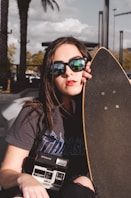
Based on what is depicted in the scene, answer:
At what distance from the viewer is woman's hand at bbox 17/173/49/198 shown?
6.86 ft

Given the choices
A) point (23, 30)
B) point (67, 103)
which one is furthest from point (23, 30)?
point (67, 103)

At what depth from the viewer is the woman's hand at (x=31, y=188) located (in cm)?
209

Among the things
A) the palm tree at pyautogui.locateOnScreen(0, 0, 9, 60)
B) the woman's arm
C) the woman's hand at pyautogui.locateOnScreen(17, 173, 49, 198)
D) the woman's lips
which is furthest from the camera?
the palm tree at pyautogui.locateOnScreen(0, 0, 9, 60)

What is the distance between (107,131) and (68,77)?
0.35m

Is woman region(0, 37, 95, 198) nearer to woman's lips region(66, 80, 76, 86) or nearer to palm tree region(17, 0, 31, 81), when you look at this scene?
woman's lips region(66, 80, 76, 86)

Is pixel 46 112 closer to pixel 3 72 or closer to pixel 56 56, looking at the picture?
pixel 56 56

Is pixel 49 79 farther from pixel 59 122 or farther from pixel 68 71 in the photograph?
pixel 59 122

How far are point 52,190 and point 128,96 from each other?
66cm

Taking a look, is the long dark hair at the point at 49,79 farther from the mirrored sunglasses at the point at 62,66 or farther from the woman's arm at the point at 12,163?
the woman's arm at the point at 12,163

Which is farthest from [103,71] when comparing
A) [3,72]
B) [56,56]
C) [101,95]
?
[3,72]

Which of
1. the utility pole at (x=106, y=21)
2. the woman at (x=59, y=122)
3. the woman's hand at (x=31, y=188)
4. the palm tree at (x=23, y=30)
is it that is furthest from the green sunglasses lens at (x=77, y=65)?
the palm tree at (x=23, y=30)

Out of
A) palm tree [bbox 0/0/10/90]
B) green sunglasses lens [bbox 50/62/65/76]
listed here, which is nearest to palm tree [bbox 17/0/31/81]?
palm tree [bbox 0/0/10/90]

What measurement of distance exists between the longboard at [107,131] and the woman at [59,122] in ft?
0.21

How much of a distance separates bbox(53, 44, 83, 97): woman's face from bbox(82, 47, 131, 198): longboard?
0.22 ft
